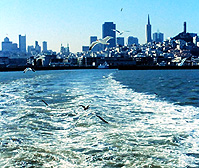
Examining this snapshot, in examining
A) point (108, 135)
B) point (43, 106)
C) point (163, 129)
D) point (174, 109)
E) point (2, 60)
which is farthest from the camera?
point (2, 60)

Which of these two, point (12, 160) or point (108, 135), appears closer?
point (12, 160)

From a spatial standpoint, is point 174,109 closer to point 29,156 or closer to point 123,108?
point 123,108

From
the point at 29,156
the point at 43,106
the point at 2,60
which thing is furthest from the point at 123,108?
the point at 2,60

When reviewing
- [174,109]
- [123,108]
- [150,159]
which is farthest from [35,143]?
[174,109]

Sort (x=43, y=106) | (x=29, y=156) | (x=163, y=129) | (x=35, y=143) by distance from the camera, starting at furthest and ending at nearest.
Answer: (x=43, y=106)
(x=163, y=129)
(x=35, y=143)
(x=29, y=156)

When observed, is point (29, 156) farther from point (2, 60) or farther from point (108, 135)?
point (2, 60)

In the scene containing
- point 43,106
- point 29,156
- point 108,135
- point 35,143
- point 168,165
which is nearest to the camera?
point 168,165

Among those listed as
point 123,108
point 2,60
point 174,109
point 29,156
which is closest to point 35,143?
point 29,156

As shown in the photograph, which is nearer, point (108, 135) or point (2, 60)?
point (108, 135)

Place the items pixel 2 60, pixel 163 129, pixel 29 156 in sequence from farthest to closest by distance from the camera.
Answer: pixel 2 60
pixel 163 129
pixel 29 156

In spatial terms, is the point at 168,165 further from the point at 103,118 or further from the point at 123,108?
the point at 123,108
